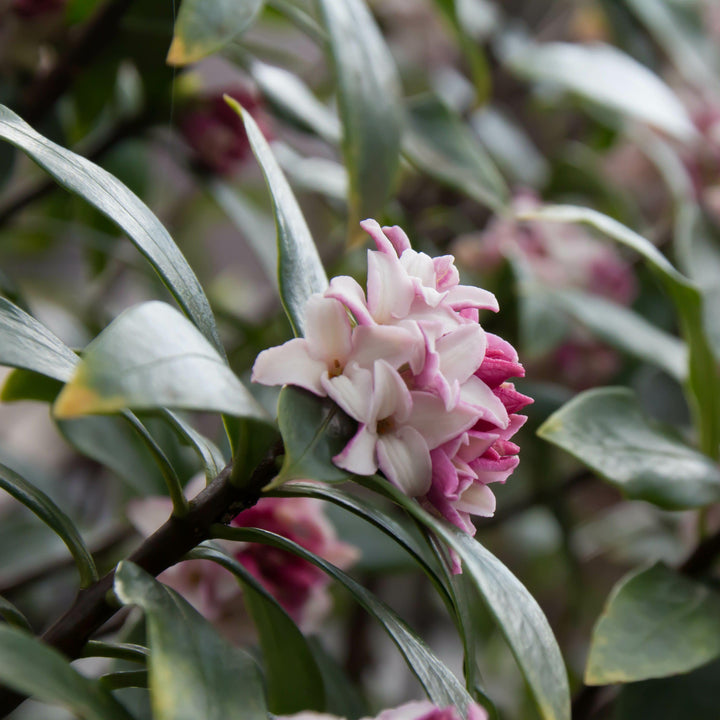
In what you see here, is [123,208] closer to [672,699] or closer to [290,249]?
[290,249]

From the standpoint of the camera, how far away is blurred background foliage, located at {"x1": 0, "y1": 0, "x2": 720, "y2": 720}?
0.74 metres

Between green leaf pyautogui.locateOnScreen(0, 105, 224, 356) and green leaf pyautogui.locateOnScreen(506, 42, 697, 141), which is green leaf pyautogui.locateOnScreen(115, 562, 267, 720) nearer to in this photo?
green leaf pyautogui.locateOnScreen(0, 105, 224, 356)

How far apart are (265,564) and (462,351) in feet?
0.84

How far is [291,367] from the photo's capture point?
0.34 meters

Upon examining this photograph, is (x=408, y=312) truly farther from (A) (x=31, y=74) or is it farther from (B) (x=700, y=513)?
(A) (x=31, y=74)

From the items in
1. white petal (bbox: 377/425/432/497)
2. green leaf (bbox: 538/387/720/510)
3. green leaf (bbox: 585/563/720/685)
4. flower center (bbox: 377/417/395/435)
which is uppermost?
flower center (bbox: 377/417/395/435)

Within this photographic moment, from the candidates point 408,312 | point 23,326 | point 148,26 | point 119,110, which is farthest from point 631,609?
point 119,110

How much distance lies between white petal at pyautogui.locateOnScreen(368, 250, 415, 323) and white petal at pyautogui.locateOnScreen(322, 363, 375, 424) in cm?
3

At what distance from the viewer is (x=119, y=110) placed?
0.91m

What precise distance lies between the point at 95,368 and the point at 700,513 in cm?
54

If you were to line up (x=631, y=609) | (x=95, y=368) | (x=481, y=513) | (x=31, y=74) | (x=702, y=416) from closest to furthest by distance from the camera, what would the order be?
(x=95, y=368), (x=481, y=513), (x=631, y=609), (x=702, y=416), (x=31, y=74)

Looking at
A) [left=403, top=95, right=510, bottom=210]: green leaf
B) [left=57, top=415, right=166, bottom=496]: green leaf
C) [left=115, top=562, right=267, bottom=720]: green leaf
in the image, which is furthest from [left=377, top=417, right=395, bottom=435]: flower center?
[left=403, top=95, right=510, bottom=210]: green leaf

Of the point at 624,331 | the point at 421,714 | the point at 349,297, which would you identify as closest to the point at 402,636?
the point at 421,714

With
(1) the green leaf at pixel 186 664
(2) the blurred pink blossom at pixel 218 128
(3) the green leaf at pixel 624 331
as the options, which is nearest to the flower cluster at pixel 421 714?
(1) the green leaf at pixel 186 664
